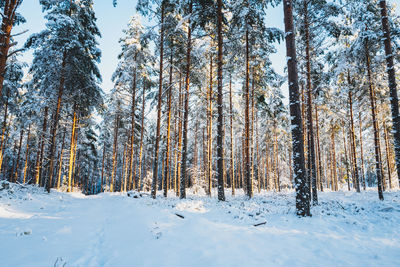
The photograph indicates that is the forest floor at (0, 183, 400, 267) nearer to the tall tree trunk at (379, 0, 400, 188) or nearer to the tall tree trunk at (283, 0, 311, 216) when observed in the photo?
the tall tree trunk at (283, 0, 311, 216)

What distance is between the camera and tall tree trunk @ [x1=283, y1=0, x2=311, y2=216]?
6.94 m

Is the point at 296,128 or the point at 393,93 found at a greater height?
the point at 393,93

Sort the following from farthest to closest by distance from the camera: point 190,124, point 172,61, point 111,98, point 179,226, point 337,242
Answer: point 190,124 → point 111,98 → point 172,61 → point 179,226 → point 337,242

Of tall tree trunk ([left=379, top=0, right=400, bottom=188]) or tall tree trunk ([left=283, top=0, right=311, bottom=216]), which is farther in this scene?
tall tree trunk ([left=379, top=0, right=400, bottom=188])

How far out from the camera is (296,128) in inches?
287

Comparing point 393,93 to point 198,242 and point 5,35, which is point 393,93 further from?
point 5,35

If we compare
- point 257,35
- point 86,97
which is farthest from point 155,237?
point 86,97

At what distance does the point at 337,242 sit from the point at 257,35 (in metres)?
12.8

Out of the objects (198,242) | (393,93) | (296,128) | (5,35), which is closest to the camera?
(198,242)

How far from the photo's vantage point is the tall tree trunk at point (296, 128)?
694 cm

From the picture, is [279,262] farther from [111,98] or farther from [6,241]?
[111,98]

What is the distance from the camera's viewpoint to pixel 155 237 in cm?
460

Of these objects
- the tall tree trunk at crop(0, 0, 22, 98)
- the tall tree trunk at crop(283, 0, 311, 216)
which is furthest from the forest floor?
the tall tree trunk at crop(0, 0, 22, 98)

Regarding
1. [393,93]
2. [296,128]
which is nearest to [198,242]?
[296,128]
